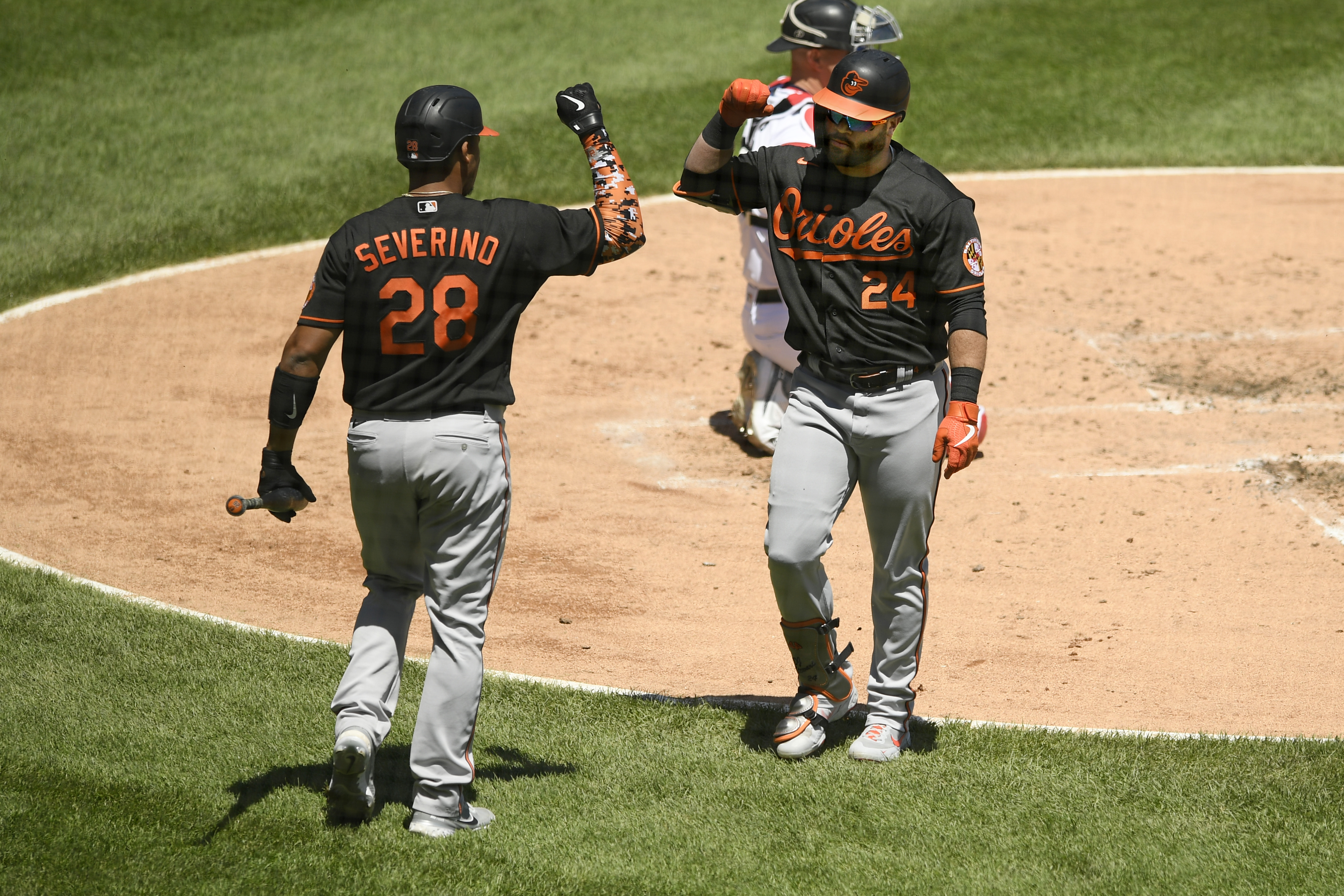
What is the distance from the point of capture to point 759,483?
26.1 ft

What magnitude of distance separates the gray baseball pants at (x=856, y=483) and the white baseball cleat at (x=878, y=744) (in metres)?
0.33

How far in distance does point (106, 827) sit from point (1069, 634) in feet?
12.3

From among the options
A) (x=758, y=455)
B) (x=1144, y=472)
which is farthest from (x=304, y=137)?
(x=1144, y=472)

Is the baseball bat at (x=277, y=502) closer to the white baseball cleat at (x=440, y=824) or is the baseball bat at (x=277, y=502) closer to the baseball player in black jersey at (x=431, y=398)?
the baseball player in black jersey at (x=431, y=398)

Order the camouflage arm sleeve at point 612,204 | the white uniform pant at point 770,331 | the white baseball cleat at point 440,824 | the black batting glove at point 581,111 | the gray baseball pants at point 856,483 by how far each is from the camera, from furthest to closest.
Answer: the white uniform pant at point 770,331
the gray baseball pants at point 856,483
the black batting glove at point 581,111
the camouflage arm sleeve at point 612,204
the white baseball cleat at point 440,824

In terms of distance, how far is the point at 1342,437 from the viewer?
27.0 feet

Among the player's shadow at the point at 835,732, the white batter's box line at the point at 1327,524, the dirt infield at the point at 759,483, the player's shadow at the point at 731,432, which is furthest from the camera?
the player's shadow at the point at 731,432

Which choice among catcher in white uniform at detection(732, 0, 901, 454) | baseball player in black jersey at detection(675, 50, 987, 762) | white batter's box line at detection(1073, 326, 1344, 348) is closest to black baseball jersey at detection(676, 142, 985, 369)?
baseball player in black jersey at detection(675, 50, 987, 762)

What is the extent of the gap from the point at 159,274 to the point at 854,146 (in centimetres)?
852

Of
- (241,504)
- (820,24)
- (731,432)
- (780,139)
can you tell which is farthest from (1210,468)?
(241,504)

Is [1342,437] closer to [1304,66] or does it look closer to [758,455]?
[758,455]

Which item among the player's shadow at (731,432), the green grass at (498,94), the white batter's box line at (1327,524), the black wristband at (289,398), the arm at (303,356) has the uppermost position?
the arm at (303,356)

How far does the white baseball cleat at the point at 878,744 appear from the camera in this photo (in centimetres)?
480

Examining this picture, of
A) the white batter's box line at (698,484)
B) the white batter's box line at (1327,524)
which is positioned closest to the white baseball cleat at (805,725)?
the white batter's box line at (698,484)
